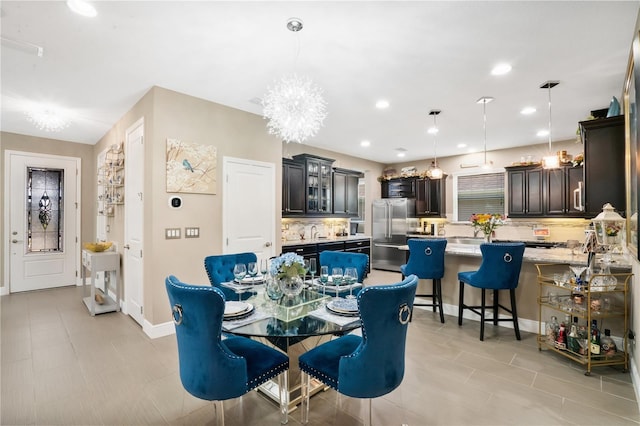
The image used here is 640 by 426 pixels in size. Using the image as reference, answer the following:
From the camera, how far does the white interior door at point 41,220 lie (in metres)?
5.38

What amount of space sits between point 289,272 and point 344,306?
1.43 feet

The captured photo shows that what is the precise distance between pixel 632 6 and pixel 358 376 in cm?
312

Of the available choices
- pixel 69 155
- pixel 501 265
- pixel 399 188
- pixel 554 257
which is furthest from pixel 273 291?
pixel 399 188

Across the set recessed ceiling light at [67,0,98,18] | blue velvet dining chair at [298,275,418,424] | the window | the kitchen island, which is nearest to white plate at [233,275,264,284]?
blue velvet dining chair at [298,275,418,424]

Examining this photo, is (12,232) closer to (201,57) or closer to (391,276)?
(201,57)

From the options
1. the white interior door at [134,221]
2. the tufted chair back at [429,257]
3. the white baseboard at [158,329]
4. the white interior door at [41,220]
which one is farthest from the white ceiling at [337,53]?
the white baseboard at [158,329]

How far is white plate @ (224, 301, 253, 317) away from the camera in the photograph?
1.92 meters

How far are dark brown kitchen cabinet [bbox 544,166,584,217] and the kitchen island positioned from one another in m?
2.15

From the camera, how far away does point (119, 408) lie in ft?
7.34

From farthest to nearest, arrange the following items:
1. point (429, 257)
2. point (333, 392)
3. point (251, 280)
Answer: point (429, 257)
point (251, 280)
point (333, 392)

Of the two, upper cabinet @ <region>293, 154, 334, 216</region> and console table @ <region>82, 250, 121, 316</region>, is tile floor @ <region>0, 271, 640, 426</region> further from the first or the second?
upper cabinet @ <region>293, 154, 334, 216</region>

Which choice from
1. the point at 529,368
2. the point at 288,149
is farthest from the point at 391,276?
the point at 529,368

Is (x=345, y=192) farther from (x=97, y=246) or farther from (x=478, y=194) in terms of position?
(x=97, y=246)

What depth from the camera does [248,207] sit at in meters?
4.35
